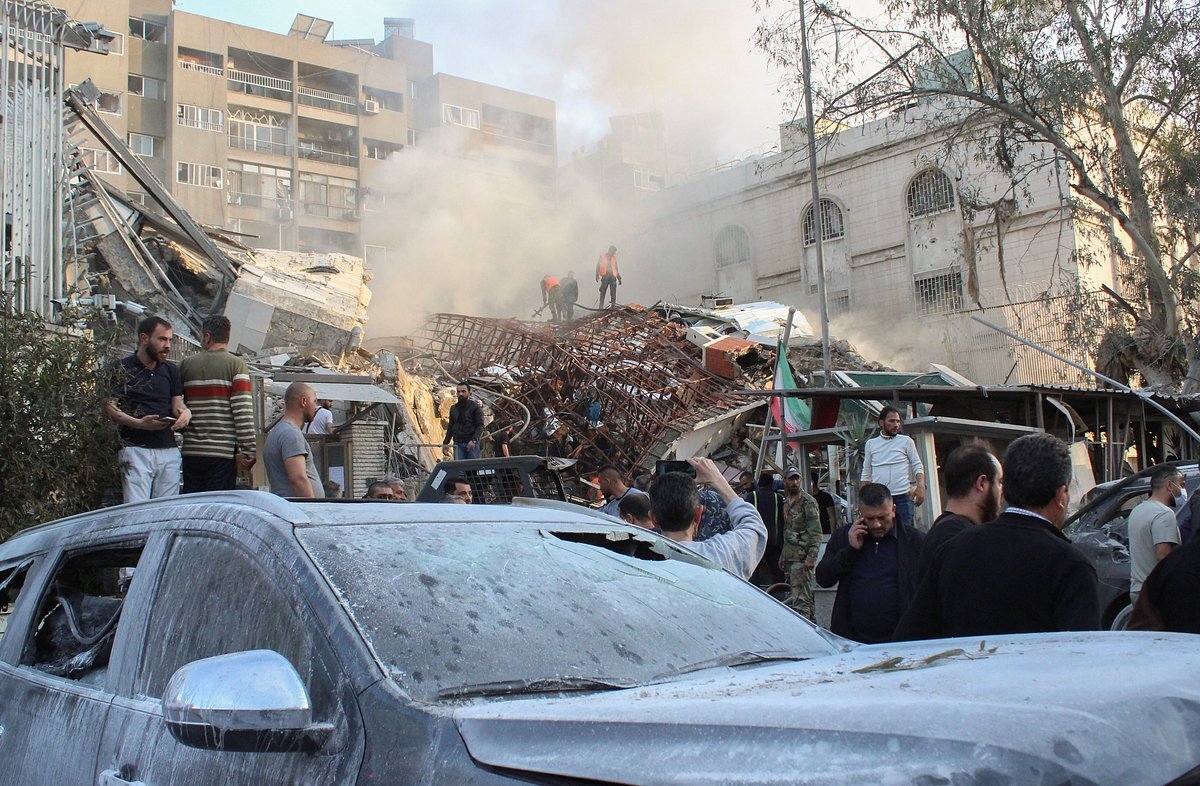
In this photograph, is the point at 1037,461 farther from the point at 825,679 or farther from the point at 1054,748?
the point at 1054,748

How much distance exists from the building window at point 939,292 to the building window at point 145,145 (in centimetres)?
3059

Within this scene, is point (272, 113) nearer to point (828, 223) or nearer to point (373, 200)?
point (373, 200)

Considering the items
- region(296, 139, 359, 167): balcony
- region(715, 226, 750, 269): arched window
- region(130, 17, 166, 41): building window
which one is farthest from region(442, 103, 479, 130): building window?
region(715, 226, 750, 269): arched window

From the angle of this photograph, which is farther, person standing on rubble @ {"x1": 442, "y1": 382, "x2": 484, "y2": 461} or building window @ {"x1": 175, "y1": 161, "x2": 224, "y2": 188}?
building window @ {"x1": 175, "y1": 161, "x2": 224, "y2": 188}

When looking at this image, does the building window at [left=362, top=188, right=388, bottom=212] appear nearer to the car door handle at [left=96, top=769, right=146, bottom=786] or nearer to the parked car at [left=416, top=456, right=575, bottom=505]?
the parked car at [left=416, top=456, right=575, bottom=505]

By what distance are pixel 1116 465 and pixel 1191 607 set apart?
14.4 metres

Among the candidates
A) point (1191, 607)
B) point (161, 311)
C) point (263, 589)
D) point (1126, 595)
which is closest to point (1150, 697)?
point (263, 589)

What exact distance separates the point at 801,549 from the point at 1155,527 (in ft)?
9.52

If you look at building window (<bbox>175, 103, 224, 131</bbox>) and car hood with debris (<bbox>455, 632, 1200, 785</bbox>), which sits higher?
building window (<bbox>175, 103, 224, 131</bbox>)

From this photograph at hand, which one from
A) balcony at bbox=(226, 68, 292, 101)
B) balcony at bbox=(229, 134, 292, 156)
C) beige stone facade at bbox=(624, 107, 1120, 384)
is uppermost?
balcony at bbox=(226, 68, 292, 101)

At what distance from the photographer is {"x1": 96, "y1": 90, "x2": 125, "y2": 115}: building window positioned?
40.1 meters

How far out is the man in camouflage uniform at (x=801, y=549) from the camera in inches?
327

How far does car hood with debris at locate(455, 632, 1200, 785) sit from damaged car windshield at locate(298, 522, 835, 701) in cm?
18

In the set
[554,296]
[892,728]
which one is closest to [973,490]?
[892,728]
